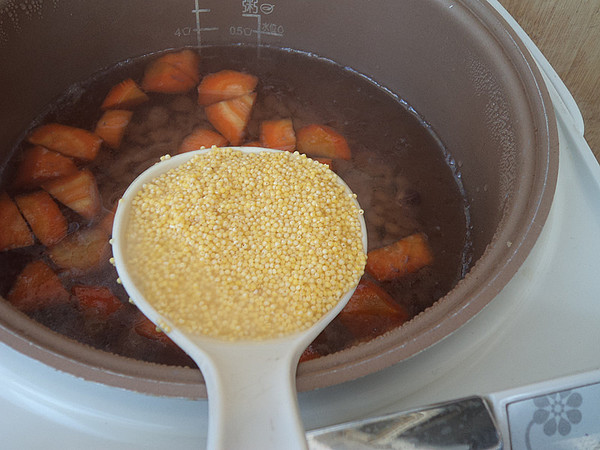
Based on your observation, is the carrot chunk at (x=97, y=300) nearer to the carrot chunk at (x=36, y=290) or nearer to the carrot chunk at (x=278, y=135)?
the carrot chunk at (x=36, y=290)

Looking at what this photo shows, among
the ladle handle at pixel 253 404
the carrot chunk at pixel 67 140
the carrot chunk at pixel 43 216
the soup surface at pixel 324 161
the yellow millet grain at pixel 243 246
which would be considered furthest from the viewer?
the carrot chunk at pixel 67 140

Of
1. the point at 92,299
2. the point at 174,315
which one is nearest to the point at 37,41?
the point at 92,299

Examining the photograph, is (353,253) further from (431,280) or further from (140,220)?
(140,220)

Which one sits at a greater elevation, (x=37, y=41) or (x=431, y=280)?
(x=37, y=41)

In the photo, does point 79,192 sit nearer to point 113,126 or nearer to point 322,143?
point 113,126

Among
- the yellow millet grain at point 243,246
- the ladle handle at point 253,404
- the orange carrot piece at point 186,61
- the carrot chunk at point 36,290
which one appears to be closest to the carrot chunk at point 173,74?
the orange carrot piece at point 186,61

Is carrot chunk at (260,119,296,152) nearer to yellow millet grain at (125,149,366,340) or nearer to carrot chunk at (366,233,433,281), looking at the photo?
yellow millet grain at (125,149,366,340)

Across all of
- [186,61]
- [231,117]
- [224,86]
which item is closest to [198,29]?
[186,61]
